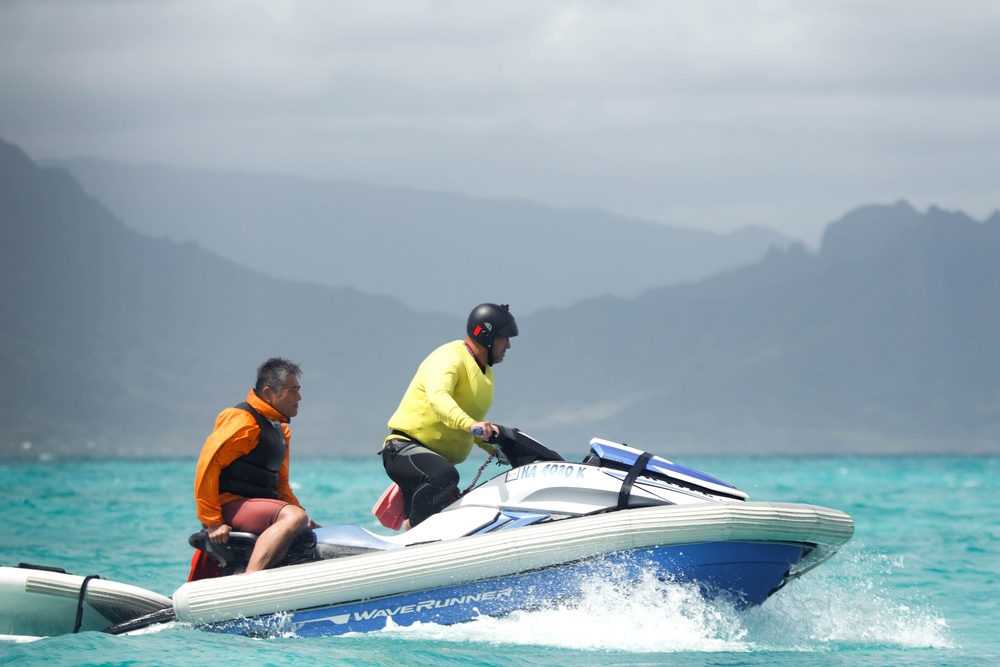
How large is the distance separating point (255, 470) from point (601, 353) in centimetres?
17058

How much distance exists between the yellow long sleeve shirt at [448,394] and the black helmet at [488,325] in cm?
12

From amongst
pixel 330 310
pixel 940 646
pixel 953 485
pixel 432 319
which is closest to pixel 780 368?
pixel 432 319

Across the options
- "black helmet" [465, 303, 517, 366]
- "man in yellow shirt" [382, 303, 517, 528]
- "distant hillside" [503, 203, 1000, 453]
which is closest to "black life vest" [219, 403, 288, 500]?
"man in yellow shirt" [382, 303, 517, 528]

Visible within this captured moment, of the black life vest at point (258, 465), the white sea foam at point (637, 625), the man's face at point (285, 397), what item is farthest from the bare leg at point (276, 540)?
the white sea foam at point (637, 625)

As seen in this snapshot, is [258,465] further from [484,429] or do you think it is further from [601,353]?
[601,353]

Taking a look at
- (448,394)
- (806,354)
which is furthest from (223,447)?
(806,354)

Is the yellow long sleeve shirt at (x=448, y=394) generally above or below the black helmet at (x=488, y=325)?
below

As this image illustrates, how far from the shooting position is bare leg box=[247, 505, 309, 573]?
6.90 metres

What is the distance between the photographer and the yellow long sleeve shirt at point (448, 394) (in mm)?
7188

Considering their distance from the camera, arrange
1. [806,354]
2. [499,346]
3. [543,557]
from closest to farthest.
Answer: [543,557] < [499,346] < [806,354]

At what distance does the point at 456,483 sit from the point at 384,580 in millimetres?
790

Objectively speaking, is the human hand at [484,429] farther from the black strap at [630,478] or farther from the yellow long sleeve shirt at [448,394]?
the black strap at [630,478]

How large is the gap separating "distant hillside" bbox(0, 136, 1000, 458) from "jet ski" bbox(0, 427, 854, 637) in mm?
128601

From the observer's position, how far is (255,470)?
6988 millimetres
